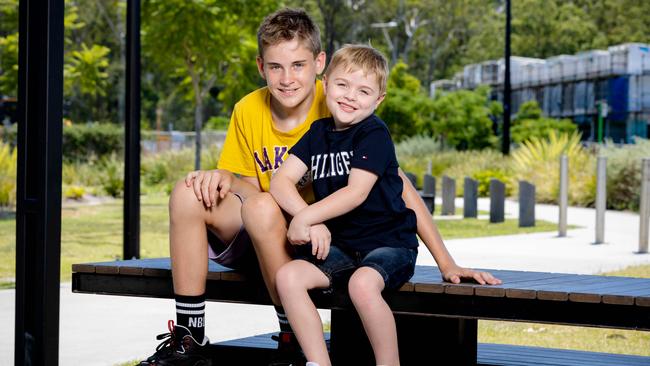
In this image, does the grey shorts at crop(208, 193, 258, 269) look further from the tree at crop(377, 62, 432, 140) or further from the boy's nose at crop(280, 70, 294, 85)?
the tree at crop(377, 62, 432, 140)

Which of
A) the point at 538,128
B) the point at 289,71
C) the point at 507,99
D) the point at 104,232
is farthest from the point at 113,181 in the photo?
the point at 289,71

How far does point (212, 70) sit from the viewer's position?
80.9 feet

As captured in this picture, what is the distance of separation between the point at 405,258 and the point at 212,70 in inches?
844

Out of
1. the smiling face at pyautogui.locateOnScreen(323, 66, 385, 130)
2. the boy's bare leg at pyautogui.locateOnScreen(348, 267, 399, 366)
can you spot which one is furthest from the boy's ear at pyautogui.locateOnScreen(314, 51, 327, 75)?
the boy's bare leg at pyautogui.locateOnScreen(348, 267, 399, 366)

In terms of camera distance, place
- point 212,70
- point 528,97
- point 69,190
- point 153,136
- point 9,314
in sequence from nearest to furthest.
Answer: point 9,314 < point 69,190 < point 212,70 < point 153,136 < point 528,97

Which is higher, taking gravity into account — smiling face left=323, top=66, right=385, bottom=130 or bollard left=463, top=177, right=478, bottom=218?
smiling face left=323, top=66, right=385, bottom=130

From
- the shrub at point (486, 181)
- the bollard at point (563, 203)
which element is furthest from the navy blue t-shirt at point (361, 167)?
the shrub at point (486, 181)

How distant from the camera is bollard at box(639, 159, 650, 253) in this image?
11.7m

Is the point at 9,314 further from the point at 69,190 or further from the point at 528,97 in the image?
the point at 528,97

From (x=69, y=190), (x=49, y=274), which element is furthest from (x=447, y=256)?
(x=69, y=190)

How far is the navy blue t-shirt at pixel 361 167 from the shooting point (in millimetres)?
3688

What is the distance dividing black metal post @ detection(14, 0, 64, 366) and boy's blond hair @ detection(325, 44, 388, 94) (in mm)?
959

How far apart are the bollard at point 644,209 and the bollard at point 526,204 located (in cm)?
330

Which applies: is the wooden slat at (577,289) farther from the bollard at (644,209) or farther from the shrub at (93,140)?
the shrub at (93,140)
